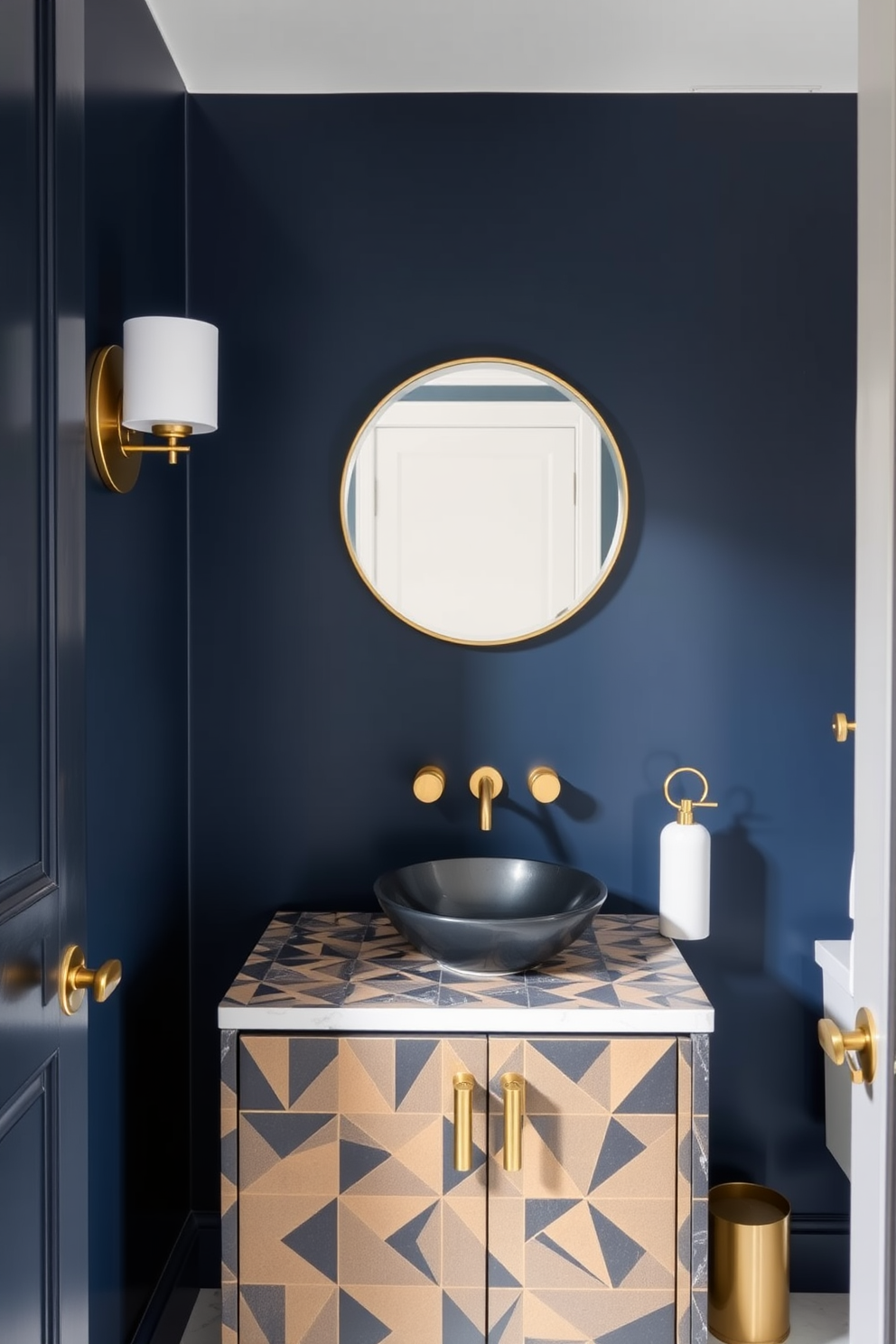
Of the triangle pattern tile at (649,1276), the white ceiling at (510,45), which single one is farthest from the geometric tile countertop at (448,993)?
the white ceiling at (510,45)

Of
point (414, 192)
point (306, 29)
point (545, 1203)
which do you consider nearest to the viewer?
point (545, 1203)

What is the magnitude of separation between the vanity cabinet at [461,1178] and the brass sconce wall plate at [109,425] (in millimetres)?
841

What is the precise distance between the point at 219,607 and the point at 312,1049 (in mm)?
924

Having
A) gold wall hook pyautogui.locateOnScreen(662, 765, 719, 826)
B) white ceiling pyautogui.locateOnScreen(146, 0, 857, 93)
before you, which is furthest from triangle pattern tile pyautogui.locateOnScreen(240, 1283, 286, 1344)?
white ceiling pyautogui.locateOnScreen(146, 0, 857, 93)

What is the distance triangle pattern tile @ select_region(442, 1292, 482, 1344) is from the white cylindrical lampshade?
1.41 metres

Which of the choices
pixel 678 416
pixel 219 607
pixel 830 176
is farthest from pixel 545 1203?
pixel 830 176

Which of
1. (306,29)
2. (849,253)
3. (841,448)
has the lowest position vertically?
(841,448)

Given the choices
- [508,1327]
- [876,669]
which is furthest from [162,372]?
[508,1327]

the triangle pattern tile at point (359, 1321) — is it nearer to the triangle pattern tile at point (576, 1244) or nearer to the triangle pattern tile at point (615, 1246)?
the triangle pattern tile at point (576, 1244)

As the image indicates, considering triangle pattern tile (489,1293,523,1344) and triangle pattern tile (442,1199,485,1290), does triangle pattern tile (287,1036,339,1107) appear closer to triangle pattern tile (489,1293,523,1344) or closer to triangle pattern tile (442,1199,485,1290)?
triangle pattern tile (442,1199,485,1290)

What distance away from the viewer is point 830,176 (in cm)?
216

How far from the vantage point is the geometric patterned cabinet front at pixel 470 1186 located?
1.66 meters

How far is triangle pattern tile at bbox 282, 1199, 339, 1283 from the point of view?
1.67m

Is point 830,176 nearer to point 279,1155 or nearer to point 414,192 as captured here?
point 414,192
